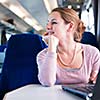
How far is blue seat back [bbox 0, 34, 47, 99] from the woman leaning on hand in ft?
0.78

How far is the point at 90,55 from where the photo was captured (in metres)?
1.55

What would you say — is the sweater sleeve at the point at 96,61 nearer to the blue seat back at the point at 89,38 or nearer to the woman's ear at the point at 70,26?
the woman's ear at the point at 70,26

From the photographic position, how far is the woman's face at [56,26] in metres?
1.47

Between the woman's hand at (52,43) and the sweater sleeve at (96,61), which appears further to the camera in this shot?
the sweater sleeve at (96,61)

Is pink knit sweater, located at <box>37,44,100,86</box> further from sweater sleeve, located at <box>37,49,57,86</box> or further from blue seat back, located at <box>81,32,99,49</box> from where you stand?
blue seat back, located at <box>81,32,99,49</box>

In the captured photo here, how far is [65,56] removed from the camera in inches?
60.2

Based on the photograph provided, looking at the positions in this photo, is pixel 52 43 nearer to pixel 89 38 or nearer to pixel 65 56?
pixel 65 56

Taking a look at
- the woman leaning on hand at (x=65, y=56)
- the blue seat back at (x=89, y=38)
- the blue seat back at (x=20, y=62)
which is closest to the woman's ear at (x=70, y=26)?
the woman leaning on hand at (x=65, y=56)

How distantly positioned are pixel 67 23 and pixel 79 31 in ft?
0.38

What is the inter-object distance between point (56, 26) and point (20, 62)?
0.43 metres

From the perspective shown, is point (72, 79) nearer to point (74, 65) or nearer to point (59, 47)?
point (74, 65)

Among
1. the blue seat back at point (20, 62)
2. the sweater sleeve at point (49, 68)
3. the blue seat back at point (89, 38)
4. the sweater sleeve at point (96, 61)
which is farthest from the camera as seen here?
the blue seat back at point (89, 38)

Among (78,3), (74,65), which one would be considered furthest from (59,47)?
(78,3)

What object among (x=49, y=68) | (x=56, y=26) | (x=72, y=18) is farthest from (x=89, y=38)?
(x=49, y=68)
